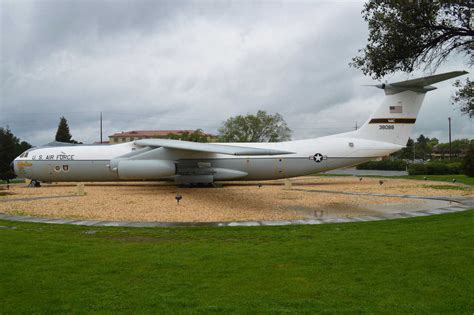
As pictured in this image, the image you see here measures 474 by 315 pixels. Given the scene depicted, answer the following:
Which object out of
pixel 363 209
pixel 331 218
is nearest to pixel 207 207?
pixel 331 218

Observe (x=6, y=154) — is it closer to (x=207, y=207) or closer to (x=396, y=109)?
(x=207, y=207)

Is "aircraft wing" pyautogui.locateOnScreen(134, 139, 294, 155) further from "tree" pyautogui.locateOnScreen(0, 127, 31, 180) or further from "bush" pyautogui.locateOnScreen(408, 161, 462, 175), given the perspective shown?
"bush" pyautogui.locateOnScreen(408, 161, 462, 175)

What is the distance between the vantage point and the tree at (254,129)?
243ft

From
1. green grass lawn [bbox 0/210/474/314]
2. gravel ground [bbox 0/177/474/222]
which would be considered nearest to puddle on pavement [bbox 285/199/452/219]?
gravel ground [bbox 0/177/474/222]

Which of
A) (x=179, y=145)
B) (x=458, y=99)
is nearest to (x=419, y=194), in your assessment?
(x=458, y=99)

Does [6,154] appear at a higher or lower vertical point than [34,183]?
higher

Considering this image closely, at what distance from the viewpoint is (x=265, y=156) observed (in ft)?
80.0

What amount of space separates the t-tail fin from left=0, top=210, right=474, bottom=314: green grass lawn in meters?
17.2

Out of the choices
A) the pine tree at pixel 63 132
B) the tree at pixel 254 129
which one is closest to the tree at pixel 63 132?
the pine tree at pixel 63 132

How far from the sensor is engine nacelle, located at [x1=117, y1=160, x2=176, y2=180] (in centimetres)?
2059

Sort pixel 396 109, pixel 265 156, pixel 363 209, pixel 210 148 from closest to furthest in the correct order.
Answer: pixel 363 209
pixel 210 148
pixel 265 156
pixel 396 109

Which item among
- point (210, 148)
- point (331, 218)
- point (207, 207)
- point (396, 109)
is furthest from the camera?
point (396, 109)

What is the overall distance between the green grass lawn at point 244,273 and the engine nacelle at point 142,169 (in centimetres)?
1167

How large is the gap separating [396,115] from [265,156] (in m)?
9.03
